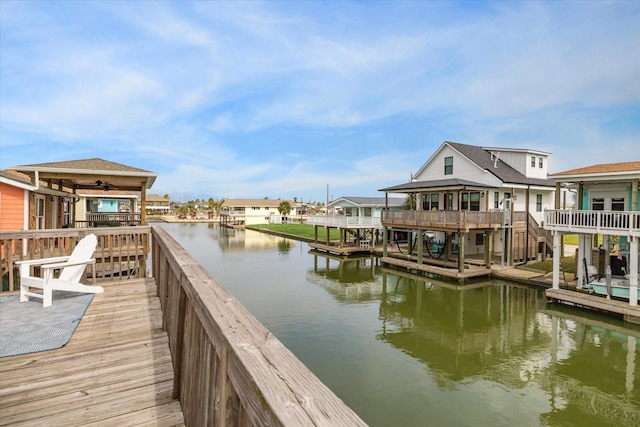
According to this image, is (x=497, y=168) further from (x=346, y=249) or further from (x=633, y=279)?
(x=633, y=279)

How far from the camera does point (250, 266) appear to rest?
23141 mm

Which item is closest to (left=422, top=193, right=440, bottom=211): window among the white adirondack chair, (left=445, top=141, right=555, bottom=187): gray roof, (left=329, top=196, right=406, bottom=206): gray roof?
(left=445, top=141, right=555, bottom=187): gray roof

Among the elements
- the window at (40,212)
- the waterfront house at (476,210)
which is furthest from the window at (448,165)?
the window at (40,212)

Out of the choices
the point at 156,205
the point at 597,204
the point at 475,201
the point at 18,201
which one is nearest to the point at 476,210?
the point at 475,201

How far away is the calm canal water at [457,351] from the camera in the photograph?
22.7 ft

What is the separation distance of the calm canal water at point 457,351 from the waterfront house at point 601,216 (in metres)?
2.64

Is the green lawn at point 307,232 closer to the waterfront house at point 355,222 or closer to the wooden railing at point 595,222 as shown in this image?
the waterfront house at point 355,222

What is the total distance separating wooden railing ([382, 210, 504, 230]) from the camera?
18109 mm

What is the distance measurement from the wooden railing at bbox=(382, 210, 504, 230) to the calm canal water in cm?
328

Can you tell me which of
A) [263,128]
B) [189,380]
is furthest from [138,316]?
[263,128]

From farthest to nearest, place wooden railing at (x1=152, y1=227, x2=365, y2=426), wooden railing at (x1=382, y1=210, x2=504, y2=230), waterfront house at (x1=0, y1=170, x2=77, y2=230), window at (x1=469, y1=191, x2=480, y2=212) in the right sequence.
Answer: window at (x1=469, y1=191, x2=480, y2=212) → wooden railing at (x1=382, y1=210, x2=504, y2=230) → waterfront house at (x1=0, y1=170, x2=77, y2=230) → wooden railing at (x1=152, y1=227, x2=365, y2=426)

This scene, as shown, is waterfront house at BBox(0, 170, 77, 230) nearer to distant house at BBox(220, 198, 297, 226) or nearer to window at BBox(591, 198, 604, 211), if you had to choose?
window at BBox(591, 198, 604, 211)

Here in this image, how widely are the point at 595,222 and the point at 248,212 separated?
197 ft

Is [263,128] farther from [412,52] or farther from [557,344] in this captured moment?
[557,344]
